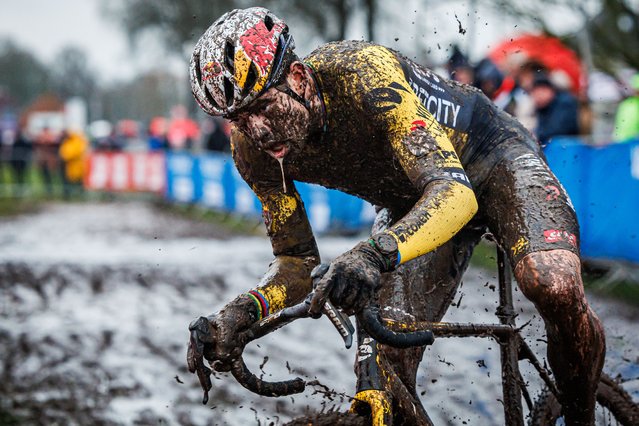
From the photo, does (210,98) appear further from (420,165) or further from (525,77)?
(525,77)

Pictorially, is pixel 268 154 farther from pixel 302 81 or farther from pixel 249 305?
pixel 249 305

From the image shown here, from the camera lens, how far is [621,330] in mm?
6863

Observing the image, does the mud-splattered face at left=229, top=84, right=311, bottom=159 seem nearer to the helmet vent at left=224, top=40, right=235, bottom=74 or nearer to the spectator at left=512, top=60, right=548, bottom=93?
the helmet vent at left=224, top=40, right=235, bottom=74

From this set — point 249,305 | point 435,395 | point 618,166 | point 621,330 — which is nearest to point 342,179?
point 249,305

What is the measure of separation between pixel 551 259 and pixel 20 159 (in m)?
25.0

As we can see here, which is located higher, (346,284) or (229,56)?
(229,56)

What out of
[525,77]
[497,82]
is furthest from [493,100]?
[525,77]

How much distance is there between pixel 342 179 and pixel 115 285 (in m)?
6.87

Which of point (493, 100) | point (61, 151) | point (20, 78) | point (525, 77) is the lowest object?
point (493, 100)

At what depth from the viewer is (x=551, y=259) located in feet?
10.5

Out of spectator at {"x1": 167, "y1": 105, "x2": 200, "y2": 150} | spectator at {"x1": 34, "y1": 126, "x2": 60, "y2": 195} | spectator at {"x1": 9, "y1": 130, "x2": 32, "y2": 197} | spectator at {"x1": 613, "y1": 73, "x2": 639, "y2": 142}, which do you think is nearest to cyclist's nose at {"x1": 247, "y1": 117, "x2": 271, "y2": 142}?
spectator at {"x1": 613, "y1": 73, "x2": 639, "y2": 142}

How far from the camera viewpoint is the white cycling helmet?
10.1ft

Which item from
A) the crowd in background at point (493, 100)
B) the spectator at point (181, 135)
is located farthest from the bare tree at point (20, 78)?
the spectator at point (181, 135)

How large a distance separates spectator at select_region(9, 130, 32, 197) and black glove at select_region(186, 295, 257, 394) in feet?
78.8
